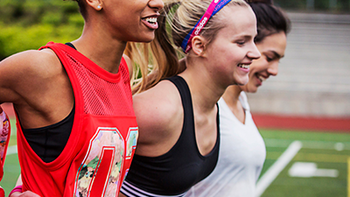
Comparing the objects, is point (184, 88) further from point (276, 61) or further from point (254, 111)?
point (254, 111)

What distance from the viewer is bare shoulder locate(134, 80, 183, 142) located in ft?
6.41

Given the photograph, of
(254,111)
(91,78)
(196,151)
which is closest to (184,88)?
(196,151)

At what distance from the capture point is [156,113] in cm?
197

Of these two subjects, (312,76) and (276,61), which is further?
(312,76)

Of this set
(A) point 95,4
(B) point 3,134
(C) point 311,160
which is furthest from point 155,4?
(C) point 311,160

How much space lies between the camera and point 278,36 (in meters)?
3.04

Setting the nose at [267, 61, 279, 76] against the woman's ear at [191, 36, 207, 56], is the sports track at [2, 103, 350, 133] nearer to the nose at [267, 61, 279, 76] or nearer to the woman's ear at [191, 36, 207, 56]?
the nose at [267, 61, 279, 76]

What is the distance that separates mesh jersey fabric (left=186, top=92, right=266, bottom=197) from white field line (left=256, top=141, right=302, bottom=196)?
4.22 m

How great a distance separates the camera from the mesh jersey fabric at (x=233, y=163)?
2.64 metres

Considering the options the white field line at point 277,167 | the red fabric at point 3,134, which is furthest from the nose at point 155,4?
the white field line at point 277,167

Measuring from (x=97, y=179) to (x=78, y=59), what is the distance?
480 mm

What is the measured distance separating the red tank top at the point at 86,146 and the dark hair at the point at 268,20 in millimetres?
1680

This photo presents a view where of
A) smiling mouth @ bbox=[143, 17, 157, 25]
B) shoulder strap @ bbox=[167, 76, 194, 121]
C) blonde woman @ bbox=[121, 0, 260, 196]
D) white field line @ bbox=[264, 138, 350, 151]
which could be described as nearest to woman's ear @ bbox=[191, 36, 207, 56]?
blonde woman @ bbox=[121, 0, 260, 196]

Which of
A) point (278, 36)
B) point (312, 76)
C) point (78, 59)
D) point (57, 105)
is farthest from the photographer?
point (312, 76)
